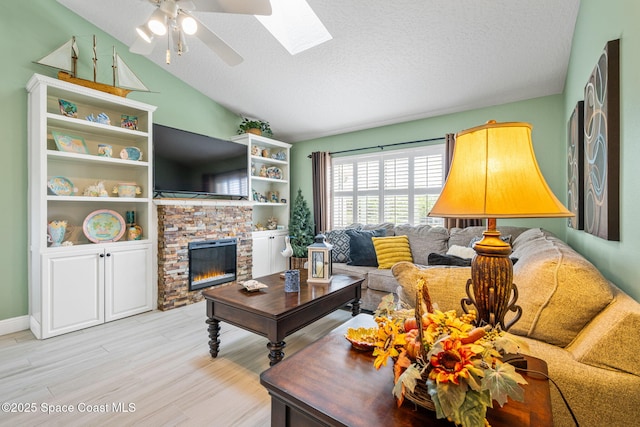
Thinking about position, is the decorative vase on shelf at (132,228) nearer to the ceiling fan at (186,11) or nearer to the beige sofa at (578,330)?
the ceiling fan at (186,11)

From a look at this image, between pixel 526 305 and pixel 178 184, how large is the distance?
3.70 metres

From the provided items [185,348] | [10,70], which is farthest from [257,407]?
[10,70]

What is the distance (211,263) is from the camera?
3936 mm

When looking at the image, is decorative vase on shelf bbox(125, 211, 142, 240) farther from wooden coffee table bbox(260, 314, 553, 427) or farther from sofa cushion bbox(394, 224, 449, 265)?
sofa cushion bbox(394, 224, 449, 265)

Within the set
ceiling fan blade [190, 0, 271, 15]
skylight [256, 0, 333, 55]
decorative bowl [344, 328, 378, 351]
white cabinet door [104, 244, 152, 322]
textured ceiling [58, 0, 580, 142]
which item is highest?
skylight [256, 0, 333, 55]

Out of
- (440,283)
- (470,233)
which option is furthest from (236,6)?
(470,233)

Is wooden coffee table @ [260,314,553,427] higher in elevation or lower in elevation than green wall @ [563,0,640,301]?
lower

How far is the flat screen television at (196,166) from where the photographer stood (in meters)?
3.48

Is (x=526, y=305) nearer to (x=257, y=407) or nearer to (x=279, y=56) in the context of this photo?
(x=257, y=407)

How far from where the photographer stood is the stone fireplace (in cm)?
339

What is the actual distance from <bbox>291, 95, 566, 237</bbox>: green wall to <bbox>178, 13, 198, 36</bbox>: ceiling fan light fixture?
112 inches

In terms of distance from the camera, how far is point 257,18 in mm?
2807

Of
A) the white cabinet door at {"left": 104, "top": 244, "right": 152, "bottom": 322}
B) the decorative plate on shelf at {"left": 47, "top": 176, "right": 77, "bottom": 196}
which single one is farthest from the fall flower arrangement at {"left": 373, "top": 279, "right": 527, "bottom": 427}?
the decorative plate on shelf at {"left": 47, "top": 176, "right": 77, "bottom": 196}

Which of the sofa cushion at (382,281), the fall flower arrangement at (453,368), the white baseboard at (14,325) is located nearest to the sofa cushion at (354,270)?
the sofa cushion at (382,281)
